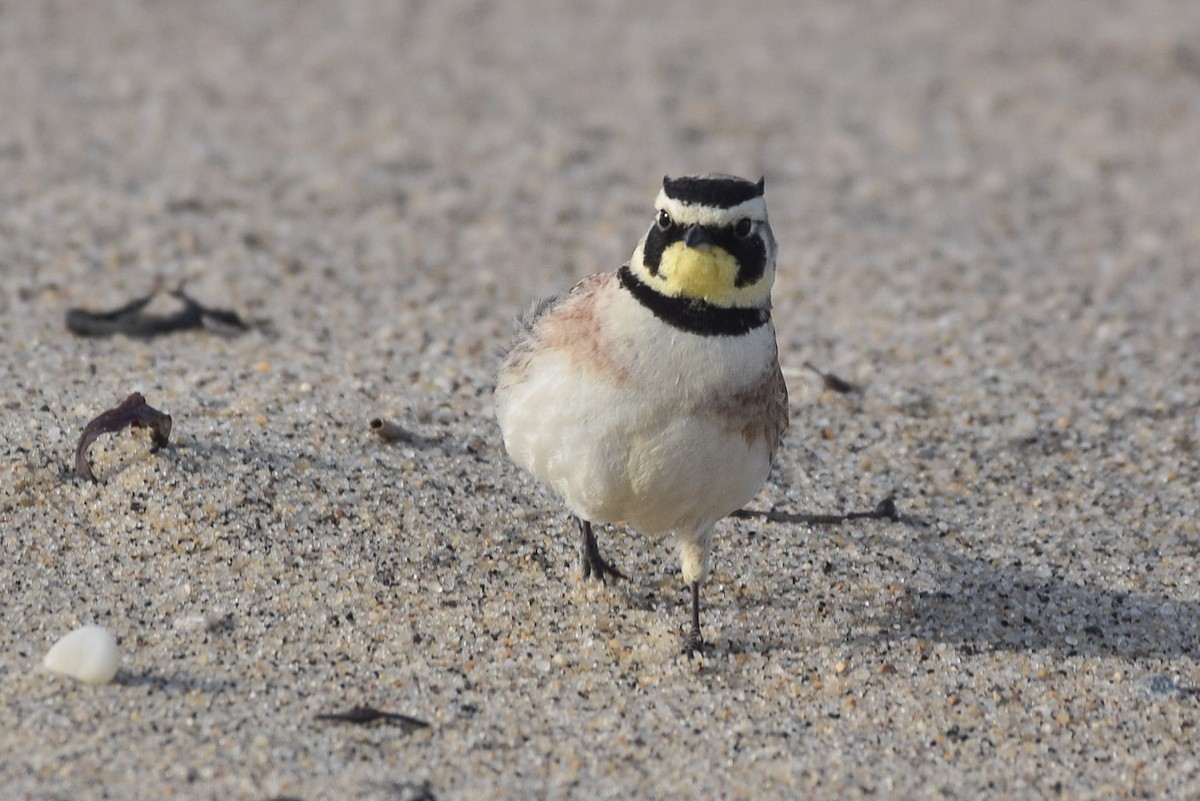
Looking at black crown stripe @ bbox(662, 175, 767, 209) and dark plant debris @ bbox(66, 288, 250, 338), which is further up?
black crown stripe @ bbox(662, 175, 767, 209)

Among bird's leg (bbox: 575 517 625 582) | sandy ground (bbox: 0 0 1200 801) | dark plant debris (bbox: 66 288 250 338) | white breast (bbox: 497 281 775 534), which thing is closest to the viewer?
sandy ground (bbox: 0 0 1200 801)

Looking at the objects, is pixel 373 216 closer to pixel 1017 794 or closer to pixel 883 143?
pixel 883 143

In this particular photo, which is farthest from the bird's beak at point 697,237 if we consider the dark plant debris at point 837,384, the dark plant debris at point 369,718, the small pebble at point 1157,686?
the dark plant debris at point 837,384

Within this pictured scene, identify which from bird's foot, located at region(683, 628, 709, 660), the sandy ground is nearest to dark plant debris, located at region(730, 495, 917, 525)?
the sandy ground

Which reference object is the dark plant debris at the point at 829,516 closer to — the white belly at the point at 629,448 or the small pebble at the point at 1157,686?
the white belly at the point at 629,448

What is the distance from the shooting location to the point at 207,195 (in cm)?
725

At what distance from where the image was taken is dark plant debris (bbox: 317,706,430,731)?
A: 351 cm

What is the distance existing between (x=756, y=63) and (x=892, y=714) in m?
6.26

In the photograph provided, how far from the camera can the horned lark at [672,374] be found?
3689 millimetres

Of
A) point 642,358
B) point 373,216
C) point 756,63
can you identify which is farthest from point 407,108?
point 642,358

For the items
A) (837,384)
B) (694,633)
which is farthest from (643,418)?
(837,384)

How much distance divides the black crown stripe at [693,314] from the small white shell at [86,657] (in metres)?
1.52

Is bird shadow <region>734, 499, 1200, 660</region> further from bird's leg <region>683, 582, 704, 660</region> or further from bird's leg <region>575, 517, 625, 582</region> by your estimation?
bird's leg <region>575, 517, 625, 582</region>

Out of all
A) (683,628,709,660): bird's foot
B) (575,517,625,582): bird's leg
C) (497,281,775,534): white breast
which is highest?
(497,281,775,534): white breast
